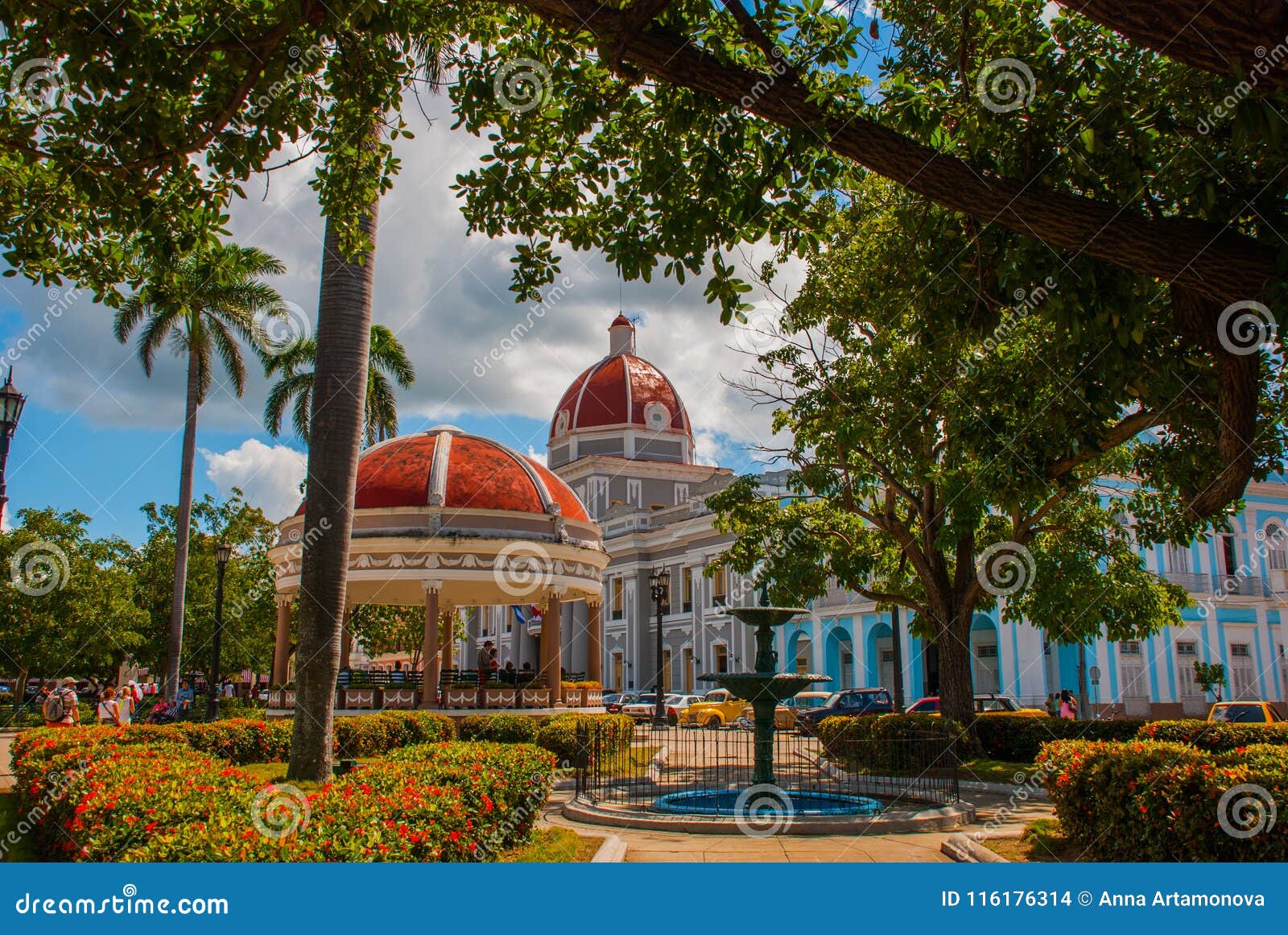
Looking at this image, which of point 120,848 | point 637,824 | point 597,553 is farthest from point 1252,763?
point 597,553

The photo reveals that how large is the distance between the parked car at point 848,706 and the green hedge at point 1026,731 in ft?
28.8

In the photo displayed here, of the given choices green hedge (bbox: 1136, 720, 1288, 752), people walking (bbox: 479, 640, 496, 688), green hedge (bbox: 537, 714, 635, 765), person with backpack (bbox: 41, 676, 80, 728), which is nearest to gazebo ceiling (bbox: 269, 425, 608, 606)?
people walking (bbox: 479, 640, 496, 688)

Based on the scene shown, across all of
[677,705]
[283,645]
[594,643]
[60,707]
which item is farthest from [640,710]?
[60,707]

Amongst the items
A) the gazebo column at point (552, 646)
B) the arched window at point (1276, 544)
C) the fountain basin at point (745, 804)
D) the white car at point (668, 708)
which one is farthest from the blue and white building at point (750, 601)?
the fountain basin at point (745, 804)

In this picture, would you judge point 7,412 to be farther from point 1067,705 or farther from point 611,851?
point 1067,705

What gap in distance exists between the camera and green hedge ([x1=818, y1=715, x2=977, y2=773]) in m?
16.3

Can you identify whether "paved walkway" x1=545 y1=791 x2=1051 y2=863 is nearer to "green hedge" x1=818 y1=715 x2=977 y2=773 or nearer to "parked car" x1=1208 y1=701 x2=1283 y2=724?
"green hedge" x1=818 y1=715 x2=977 y2=773

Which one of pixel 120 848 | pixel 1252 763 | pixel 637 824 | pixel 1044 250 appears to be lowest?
pixel 637 824

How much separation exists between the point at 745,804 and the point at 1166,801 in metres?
5.72

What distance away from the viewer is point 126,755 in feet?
32.8

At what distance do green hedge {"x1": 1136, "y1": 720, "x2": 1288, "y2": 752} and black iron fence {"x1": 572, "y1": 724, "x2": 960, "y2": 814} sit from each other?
356 cm

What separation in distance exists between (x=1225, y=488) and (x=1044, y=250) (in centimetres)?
278

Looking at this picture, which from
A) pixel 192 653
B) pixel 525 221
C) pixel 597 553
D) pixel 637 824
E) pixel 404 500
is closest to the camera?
pixel 525 221

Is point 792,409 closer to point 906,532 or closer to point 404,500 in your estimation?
point 906,532
